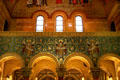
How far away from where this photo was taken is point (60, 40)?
1833 cm

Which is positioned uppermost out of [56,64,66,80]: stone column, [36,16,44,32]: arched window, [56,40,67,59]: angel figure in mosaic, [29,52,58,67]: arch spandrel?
[36,16,44,32]: arched window

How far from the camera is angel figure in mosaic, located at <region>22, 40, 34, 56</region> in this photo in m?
17.8

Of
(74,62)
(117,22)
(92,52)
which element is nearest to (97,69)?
(92,52)

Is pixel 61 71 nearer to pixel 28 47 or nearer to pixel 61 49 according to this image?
pixel 61 49

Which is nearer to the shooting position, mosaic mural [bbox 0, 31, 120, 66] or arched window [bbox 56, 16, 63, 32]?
mosaic mural [bbox 0, 31, 120, 66]

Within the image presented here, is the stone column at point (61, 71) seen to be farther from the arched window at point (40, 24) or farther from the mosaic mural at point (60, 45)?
the arched window at point (40, 24)

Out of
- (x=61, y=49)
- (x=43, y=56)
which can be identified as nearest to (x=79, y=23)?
(x=61, y=49)

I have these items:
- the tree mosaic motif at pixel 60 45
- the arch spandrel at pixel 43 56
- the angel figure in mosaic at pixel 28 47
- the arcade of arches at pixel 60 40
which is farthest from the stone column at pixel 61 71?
the angel figure in mosaic at pixel 28 47

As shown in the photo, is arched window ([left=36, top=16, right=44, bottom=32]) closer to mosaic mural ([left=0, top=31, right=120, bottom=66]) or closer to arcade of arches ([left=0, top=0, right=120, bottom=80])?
arcade of arches ([left=0, top=0, right=120, bottom=80])

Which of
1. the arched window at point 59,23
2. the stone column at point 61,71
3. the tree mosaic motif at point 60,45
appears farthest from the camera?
the arched window at point 59,23

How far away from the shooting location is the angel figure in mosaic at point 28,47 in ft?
58.4

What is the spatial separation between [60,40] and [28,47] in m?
3.05

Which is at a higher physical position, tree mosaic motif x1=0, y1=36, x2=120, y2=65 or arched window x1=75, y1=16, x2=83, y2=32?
arched window x1=75, y1=16, x2=83, y2=32

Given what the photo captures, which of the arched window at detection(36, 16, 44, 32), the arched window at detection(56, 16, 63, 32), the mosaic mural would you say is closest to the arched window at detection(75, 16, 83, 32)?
the arched window at detection(56, 16, 63, 32)
